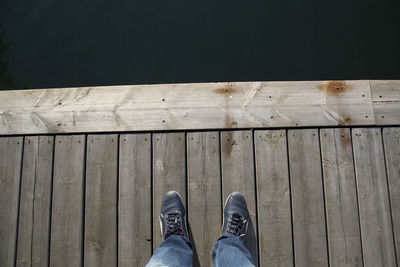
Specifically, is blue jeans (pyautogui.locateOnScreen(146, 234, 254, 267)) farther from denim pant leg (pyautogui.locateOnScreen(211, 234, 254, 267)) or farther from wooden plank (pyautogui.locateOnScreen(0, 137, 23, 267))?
wooden plank (pyautogui.locateOnScreen(0, 137, 23, 267))

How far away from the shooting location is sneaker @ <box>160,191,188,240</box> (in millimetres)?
1472

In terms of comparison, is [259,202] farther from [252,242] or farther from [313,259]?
[313,259]

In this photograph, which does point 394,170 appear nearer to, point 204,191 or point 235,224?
point 235,224

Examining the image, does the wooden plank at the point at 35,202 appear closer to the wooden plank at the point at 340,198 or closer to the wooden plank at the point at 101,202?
the wooden plank at the point at 101,202

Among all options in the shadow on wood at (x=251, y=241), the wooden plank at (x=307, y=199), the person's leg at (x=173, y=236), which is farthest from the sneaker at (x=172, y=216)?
the wooden plank at (x=307, y=199)

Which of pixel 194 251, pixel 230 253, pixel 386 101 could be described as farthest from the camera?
pixel 386 101

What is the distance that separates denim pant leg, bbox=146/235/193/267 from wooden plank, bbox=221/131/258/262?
32 cm

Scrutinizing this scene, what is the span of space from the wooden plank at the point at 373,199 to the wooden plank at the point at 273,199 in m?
0.39

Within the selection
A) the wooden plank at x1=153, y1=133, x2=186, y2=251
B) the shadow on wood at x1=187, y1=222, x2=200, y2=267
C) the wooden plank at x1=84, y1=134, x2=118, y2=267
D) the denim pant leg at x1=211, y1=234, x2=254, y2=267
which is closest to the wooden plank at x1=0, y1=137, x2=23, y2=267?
the wooden plank at x1=84, y1=134, x2=118, y2=267

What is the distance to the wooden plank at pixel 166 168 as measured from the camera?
61.4 inches

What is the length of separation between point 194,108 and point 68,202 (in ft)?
2.88

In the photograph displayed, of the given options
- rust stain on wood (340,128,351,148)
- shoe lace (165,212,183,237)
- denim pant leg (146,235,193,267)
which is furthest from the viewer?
rust stain on wood (340,128,351,148)

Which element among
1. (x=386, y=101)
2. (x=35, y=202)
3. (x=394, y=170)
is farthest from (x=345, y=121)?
(x=35, y=202)

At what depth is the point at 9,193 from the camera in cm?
159
